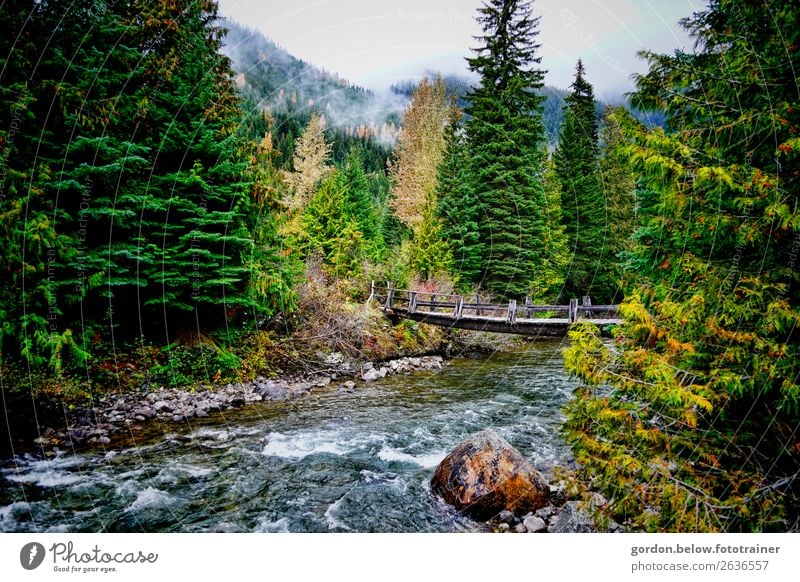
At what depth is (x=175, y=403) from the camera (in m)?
8.44

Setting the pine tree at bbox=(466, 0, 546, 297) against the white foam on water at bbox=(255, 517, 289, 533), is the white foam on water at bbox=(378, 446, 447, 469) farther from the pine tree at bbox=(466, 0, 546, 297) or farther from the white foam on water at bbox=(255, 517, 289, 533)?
the pine tree at bbox=(466, 0, 546, 297)

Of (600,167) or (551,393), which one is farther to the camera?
(600,167)

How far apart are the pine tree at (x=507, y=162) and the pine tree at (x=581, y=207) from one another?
5.33 meters

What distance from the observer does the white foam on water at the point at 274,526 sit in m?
4.85

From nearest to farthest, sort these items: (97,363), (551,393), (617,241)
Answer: (97,363), (551,393), (617,241)

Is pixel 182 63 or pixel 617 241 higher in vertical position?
pixel 182 63

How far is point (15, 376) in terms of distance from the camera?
6.63 m

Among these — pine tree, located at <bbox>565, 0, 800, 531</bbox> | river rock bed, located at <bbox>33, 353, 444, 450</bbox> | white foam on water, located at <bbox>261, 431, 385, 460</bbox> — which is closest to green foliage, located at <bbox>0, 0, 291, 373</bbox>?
river rock bed, located at <bbox>33, 353, 444, 450</bbox>

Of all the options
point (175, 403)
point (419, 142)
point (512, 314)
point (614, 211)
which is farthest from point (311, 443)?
point (419, 142)

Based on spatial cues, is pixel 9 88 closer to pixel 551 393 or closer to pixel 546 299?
pixel 551 393

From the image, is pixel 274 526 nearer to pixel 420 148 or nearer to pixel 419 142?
pixel 420 148

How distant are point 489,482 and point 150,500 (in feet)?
15.8
